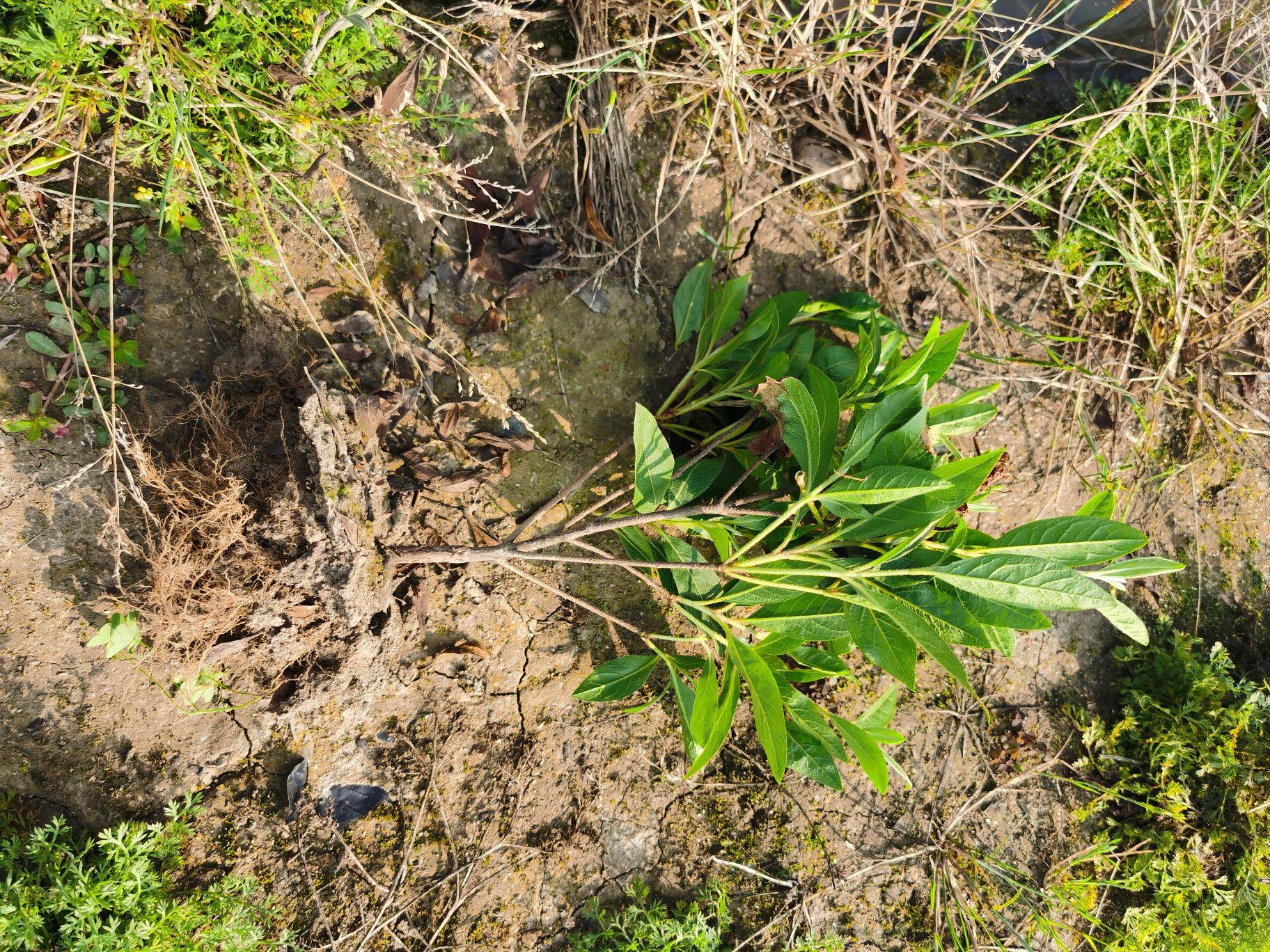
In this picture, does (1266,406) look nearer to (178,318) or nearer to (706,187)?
(706,187)

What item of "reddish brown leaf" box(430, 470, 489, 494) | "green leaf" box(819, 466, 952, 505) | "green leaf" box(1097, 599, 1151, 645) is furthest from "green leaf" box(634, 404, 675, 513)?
"green leaf" box(1097, 599, 1151, 645)

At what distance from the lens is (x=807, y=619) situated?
1764 millimetres

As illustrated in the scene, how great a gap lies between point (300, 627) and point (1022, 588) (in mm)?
1764

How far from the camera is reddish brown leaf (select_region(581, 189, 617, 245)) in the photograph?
2.12m

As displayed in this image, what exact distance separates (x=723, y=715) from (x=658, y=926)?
752 millimetres

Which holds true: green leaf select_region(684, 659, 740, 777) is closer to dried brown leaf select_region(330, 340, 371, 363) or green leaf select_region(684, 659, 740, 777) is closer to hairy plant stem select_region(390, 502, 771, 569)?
hairy plant stem select_region(390, 502, 771, 569)

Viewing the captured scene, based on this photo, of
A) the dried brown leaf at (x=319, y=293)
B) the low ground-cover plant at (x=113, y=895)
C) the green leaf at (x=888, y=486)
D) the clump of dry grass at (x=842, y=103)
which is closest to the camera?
the green leaf at (x=888, y=486)

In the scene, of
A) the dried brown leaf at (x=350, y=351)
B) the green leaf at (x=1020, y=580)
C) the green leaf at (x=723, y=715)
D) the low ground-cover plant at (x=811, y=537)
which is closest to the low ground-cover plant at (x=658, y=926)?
the low ground-cover plant at (x=811, y=537)

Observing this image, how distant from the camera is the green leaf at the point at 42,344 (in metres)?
1.83

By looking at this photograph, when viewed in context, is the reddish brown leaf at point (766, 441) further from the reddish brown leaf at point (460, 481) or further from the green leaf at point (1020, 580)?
the reddish brown leaf at point (460, 481)

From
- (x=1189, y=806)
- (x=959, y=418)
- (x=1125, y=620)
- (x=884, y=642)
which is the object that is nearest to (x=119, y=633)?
(x=884, y=642)

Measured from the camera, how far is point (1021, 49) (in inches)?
86.4

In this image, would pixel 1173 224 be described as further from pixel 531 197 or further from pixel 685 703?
pixel 685 703

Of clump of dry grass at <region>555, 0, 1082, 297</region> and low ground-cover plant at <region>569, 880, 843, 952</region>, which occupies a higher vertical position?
clump of dry grass at <region>555, 0, 1082, 297</region>
